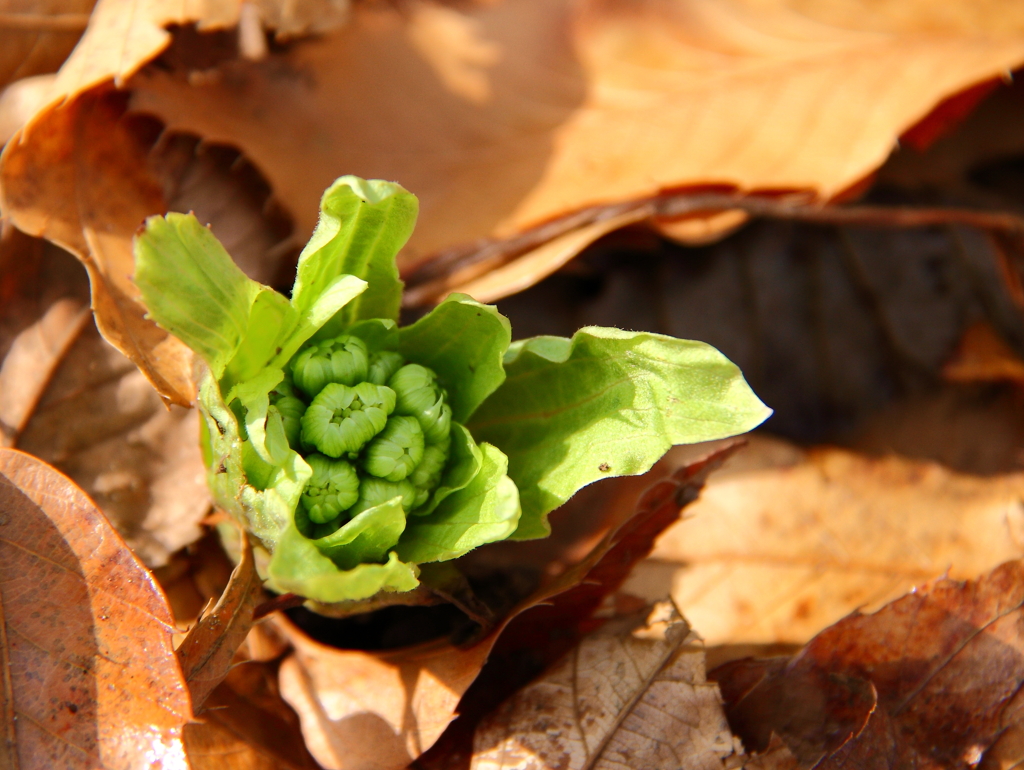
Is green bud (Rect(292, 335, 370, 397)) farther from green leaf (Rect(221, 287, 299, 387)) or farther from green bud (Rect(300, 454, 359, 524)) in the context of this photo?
green bud (Rect(300, 454, 359, 524))

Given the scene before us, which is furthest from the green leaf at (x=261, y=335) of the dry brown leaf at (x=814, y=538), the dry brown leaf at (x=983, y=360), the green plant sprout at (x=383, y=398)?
the dry brown leaf at (x=983, y=360)

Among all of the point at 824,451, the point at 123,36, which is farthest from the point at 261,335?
the point at 824,451

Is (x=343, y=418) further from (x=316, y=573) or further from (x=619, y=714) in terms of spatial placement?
(x=619, y=714)

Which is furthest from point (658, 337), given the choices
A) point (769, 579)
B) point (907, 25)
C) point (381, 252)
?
point (907, 25)

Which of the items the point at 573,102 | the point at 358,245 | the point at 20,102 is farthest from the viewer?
the point at 573,102

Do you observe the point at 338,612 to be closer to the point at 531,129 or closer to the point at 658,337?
the point at 658,337

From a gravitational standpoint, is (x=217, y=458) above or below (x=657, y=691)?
above
